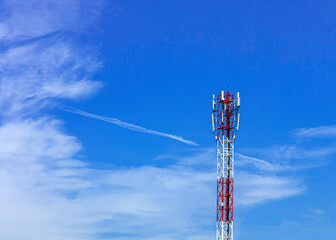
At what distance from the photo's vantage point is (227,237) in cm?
9350

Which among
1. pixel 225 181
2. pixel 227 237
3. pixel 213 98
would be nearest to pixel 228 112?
pixel 213 98

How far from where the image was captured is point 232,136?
9775 centimetres

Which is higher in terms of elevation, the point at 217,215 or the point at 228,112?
the point at 228,112

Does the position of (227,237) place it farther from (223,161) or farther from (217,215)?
(223,161)

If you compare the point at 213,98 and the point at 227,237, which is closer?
the point at 227,237

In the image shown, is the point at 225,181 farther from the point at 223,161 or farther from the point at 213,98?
the point at 213,98

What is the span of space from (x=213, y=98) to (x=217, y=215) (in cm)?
2015

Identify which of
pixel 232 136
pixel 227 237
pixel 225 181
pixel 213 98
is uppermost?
pixel 213 98

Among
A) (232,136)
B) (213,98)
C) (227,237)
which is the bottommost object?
(227,237)

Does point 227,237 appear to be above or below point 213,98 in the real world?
below

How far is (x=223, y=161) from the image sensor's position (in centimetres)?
9625

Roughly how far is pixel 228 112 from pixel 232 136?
431 cm

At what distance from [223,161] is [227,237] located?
1246cm

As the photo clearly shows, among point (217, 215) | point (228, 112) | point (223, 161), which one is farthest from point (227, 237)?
point (228, 112)
